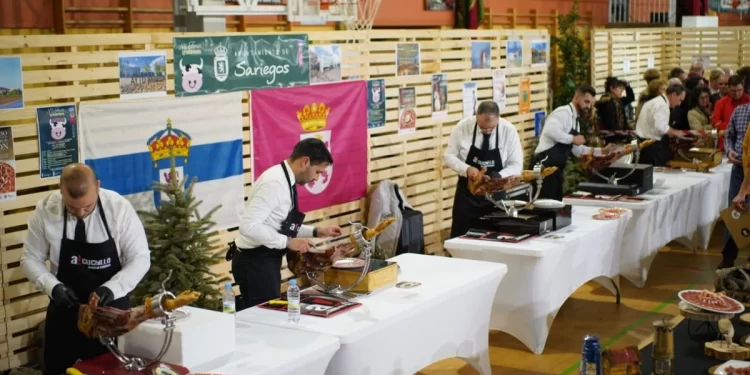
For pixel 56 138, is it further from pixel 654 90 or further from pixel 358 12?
pixel 654 90

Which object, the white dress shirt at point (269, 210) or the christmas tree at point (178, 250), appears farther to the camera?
the christmas tree at point (178, 250)

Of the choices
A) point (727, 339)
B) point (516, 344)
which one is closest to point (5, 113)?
point (516, 344)

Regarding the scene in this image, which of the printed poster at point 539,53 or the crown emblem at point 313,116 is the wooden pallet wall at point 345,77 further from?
the crown emblem at point 313,116

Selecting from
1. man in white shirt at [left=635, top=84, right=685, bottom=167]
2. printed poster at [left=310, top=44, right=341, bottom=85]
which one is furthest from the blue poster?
printed poster at [left=310, top=44, right=341, bottom=85]

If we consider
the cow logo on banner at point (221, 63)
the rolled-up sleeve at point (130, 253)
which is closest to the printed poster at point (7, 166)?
the rolled-up sleeve at point (130, 253)

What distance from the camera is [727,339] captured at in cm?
466

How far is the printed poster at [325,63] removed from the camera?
29.6 feet

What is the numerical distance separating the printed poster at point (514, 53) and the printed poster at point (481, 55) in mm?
461

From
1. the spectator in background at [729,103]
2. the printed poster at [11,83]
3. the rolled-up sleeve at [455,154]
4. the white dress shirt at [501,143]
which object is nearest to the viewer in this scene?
the printed poster at [11,83]

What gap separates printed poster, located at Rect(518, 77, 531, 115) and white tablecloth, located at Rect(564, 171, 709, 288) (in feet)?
8.47

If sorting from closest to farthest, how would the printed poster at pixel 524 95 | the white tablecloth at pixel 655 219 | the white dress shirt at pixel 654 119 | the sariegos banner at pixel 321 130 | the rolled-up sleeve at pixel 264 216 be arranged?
1. the rolled-up sleeve at pixel 264 216
2. the sariegos banner at pixel 321 130
3. the white tablecloth at pixel 655 219
4. the white dress shirt at pixel 654 119
5. the printed poster at pixel 524 95

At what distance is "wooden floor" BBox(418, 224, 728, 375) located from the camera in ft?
23.2

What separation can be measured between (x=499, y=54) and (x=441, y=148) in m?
1.67

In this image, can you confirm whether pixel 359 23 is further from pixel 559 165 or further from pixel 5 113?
pixel 5 113
